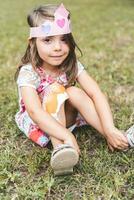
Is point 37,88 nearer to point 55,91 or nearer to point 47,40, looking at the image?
point 55,91

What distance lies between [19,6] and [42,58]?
9494mm

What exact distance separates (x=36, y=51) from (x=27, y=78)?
0.25 metres

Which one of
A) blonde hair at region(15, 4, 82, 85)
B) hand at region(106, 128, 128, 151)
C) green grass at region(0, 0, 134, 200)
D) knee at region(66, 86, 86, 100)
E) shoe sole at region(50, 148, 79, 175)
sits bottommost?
green grass at region(0, 0, 134, 200)

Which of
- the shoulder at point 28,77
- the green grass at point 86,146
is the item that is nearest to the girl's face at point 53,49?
the shoulder at point 28,77

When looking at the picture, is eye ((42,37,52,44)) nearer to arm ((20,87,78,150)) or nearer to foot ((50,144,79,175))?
arm ((20,87,78,150))

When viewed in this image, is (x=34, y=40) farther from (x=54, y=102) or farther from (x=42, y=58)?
(x=54, y=102)

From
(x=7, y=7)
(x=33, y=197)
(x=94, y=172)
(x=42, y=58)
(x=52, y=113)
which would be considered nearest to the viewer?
(x=33, y=197)

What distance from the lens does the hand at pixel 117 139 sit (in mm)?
3547

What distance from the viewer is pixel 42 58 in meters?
3.83

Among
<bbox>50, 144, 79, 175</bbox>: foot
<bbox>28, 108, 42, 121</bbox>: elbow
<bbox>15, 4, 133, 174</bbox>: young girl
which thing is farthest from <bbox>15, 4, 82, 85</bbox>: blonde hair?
<bbox>50, 144, 79, 175</bbox>: foot

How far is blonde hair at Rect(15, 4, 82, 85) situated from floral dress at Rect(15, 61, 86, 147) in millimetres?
44

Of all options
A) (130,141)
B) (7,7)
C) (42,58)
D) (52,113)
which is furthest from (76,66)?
(7,7)

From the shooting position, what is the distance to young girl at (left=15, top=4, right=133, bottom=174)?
11.7ft

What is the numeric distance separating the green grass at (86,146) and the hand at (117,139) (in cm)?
8
